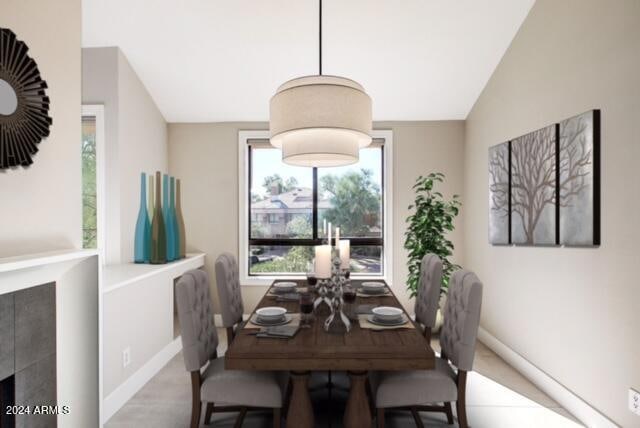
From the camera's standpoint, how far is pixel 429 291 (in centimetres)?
279

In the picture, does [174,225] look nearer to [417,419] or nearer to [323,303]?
[323,303]

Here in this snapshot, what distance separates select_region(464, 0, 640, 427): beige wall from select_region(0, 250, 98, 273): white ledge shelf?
2.81 meters

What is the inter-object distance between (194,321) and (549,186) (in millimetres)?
2524

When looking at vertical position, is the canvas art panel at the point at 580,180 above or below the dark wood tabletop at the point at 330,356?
above

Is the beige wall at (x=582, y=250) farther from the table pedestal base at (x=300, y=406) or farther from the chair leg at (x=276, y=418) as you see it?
the chair leg at (x=276, y=418)

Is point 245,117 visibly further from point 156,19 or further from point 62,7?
point 62,7

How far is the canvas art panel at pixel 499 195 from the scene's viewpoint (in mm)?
3363

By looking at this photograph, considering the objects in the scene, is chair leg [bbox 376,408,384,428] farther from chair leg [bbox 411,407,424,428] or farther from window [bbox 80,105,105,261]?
window [bbox 80,105,105,261]

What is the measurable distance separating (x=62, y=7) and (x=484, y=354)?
13.2 feet

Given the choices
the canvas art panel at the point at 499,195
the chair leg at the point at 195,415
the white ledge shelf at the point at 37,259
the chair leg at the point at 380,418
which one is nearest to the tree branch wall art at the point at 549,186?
the canvas art panel at the point at 499,195

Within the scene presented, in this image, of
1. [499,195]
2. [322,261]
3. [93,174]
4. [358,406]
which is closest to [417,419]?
[358,406]

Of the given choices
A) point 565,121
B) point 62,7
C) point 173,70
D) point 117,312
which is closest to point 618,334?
point 565,121

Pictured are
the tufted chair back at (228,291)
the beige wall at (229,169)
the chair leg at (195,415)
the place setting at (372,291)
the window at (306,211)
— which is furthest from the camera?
the window at (306,211)

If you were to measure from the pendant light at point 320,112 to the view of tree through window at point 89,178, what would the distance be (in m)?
2.03
